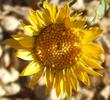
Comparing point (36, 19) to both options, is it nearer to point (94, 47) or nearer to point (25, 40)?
point (25, 40)

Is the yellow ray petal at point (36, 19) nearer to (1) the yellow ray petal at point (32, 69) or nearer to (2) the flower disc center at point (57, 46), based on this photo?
(2) the flower disc center at point (57, 46)

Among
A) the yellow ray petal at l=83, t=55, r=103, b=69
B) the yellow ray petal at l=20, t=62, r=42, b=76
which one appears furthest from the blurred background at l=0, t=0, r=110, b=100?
the yellow ray petal at l=83, t=55, r=103, b=69

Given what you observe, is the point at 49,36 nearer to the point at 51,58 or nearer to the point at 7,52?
the point at 51,58

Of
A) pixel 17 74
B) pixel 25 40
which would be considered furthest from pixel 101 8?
pixel 17 74

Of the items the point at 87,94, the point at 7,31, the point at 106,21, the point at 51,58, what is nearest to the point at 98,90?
the point at 87,94

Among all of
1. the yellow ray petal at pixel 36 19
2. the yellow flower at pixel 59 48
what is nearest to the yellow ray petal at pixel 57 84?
the yellow flower at pixel 59 48

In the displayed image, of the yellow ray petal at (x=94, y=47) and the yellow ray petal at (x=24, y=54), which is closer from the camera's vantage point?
the yellow ray petal at (x=94, y=47)

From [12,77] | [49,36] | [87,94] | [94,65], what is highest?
[49,36]
